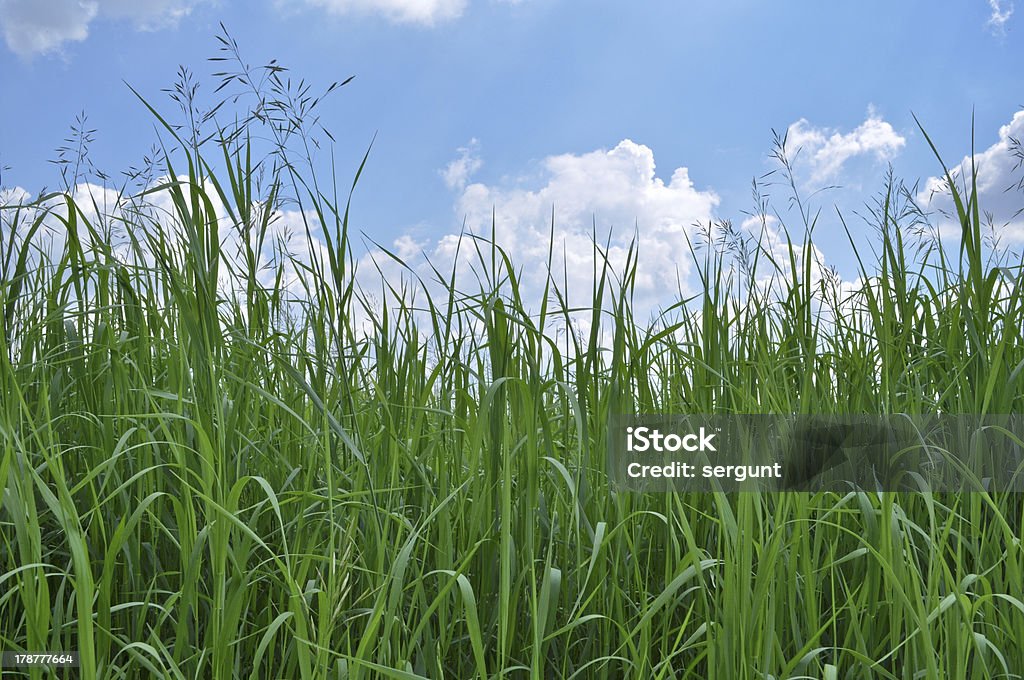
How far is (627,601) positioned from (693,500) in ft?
0.87

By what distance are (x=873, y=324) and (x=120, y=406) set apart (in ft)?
6.48

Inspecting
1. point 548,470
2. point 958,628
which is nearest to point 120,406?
point 548,470

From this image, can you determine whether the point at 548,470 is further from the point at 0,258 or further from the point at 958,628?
the point at 0,258

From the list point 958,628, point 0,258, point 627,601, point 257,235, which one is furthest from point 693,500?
point 0,258

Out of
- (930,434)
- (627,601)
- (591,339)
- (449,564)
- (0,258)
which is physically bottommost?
(627,601)

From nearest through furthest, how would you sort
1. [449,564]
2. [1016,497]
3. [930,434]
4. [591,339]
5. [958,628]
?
[958,628], [449,564], [591,339], [1016,497], [930,434]

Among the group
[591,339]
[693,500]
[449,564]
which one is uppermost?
[591,339]

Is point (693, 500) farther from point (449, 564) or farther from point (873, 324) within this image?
point (873, 324)

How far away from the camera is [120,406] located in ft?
5.69

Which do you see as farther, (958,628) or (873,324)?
(873,324)

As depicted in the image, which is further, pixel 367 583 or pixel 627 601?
pixel 627 601

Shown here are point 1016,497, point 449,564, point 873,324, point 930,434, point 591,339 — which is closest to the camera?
point 449,564

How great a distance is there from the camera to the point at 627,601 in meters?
1.68

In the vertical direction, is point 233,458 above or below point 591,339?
below
